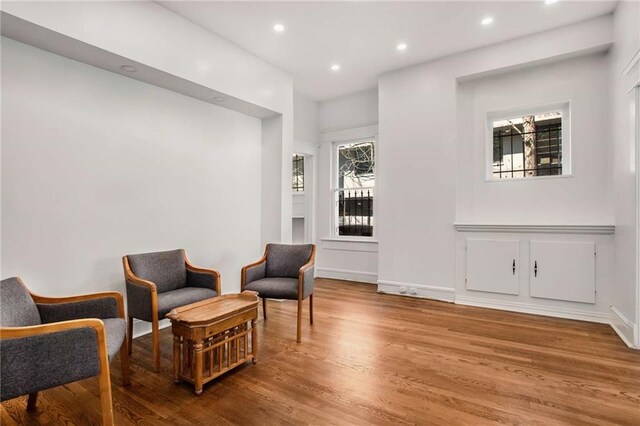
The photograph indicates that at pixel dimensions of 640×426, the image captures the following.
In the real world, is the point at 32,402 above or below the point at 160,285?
below

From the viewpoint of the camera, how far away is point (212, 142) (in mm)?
4047

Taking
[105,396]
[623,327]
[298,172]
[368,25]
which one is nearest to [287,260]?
[105,396]

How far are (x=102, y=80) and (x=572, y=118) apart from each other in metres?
4.98

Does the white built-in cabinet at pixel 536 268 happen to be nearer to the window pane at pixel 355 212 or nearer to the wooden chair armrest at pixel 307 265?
the window pane at pixel 355 212

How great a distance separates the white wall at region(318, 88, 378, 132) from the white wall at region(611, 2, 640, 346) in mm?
2993

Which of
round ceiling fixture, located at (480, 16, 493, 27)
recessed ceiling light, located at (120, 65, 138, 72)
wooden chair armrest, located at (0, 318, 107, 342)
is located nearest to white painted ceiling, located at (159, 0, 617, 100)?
round ceiling fixture, located at (480, 16, 493, 27)

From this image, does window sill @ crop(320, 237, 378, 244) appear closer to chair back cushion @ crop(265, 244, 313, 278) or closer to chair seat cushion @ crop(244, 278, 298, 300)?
chair back cushion @ crop(265, 244, 313, 278)

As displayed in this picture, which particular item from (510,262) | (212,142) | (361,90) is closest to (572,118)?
(510,262)

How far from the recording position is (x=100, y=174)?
2.97 metres

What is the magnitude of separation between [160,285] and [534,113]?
4.73 metres

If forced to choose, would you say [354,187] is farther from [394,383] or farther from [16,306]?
[16,306]

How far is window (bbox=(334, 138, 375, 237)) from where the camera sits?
570 cm

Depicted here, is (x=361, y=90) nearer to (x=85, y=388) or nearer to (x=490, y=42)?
(x=490, y=42)

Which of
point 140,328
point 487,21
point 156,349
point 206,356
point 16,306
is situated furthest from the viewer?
point 487,21
